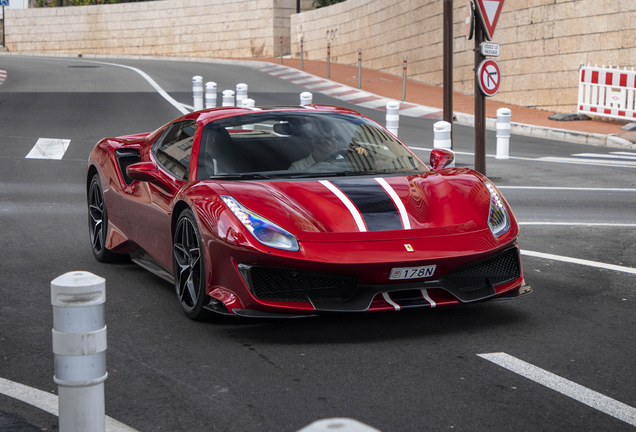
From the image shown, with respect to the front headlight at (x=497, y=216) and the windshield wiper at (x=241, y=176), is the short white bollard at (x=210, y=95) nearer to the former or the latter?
the windshield wiper at (x=241, y=176)

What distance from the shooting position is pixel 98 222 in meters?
6.63

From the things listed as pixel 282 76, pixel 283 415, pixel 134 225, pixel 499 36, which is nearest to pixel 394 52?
pixel 282 76

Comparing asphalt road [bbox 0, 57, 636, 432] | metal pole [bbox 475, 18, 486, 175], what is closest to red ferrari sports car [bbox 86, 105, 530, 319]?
asphalt road [bbox 0, 57, 636, 432]

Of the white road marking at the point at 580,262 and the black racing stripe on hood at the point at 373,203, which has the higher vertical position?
the black racing stripe on hood at the point at 373,203

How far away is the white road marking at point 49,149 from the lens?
13227mm

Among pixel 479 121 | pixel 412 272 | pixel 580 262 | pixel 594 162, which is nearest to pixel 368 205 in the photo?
pixel 412 272

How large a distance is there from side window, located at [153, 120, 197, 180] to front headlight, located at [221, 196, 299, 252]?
943 millimetres

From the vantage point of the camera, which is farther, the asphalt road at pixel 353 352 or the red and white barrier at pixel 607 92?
the red and white barrier at pixel 607 92

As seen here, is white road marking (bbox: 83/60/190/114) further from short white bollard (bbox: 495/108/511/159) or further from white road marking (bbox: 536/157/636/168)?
white road marking (bbox: 536/157/636/168)

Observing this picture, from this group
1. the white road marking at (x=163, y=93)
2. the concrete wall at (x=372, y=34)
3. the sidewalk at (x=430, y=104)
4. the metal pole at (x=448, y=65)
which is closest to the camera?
the metal pole at (x=448, y=65)

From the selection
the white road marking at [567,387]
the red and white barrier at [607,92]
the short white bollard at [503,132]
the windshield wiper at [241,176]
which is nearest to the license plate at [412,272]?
the white road marking at [567,387]

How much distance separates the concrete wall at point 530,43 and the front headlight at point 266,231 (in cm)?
1678

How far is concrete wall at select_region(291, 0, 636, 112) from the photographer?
19875 millimetres

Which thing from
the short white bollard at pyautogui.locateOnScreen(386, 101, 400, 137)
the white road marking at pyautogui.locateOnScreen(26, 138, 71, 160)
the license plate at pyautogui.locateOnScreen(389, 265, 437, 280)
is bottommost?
the license plate at pyautogui.locateOnScreen(389, 265, 437, 280)
